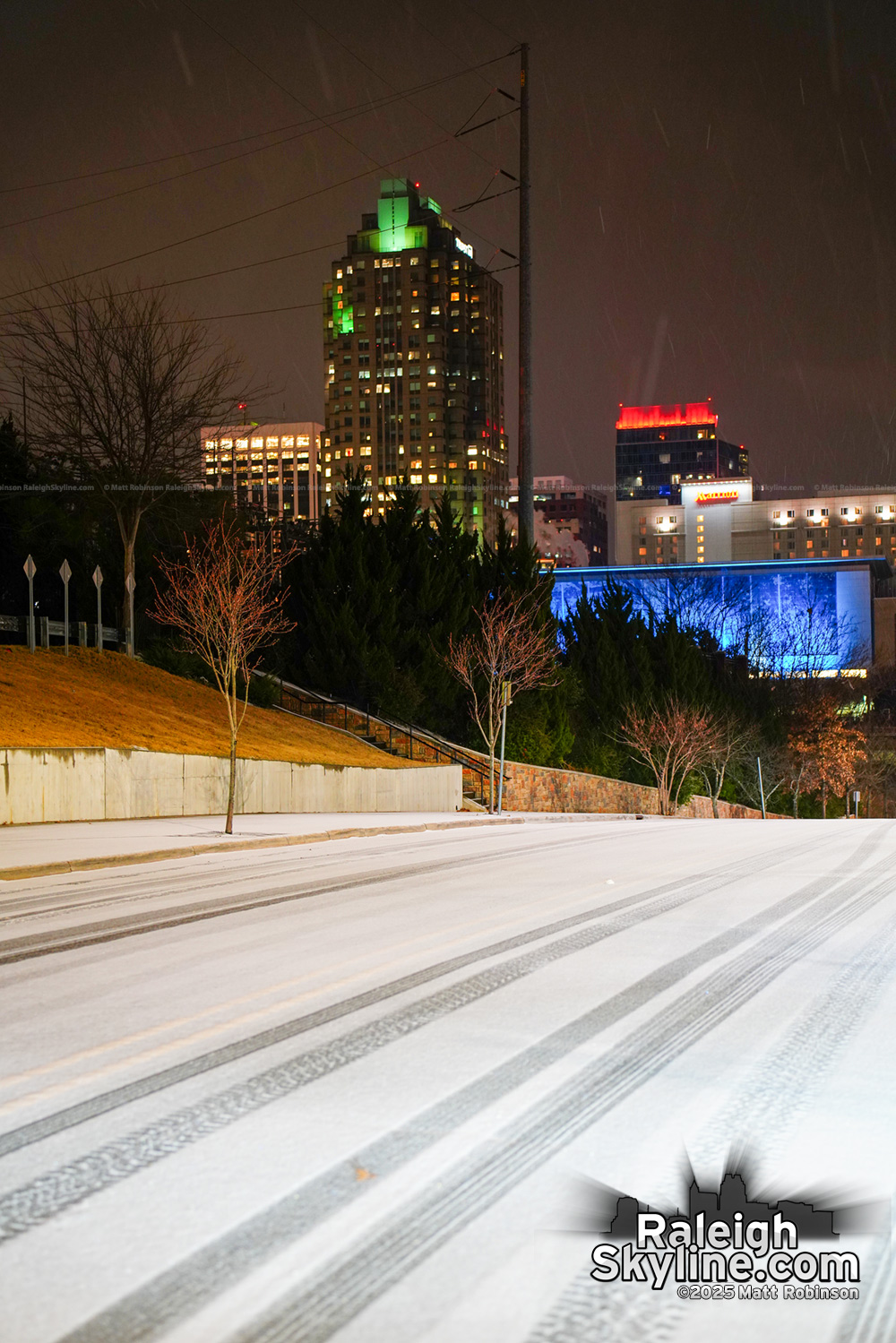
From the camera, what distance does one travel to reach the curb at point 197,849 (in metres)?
15.2

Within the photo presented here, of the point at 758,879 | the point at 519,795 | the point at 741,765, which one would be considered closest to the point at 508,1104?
the point at 758,879

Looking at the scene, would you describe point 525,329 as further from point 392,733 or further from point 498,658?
point 392,733

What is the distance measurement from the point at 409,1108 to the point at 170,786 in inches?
829

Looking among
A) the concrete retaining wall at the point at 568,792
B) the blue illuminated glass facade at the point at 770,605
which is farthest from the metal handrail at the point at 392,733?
the blue illuminated glass facade at the point at 770,605

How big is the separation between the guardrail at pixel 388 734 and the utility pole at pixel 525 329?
31.0ft

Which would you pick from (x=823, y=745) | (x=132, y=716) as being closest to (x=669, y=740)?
(x=823, y=745)

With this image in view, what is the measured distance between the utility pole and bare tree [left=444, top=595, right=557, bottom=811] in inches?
157

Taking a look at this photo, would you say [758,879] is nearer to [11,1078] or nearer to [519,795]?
[11,1078]

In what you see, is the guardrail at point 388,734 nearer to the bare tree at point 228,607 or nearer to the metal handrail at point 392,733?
the metal handrail at point 392,733

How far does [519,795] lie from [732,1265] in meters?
38.2

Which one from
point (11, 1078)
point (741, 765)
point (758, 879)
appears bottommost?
point (741, 765)

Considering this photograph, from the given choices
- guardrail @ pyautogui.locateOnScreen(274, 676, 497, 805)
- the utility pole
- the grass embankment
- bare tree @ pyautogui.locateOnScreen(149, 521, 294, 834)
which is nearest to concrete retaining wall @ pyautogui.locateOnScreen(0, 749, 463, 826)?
the grass embankment

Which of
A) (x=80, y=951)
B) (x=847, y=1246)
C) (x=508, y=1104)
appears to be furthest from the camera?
(x=80, y=951)

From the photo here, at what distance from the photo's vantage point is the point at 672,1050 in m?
6.42
